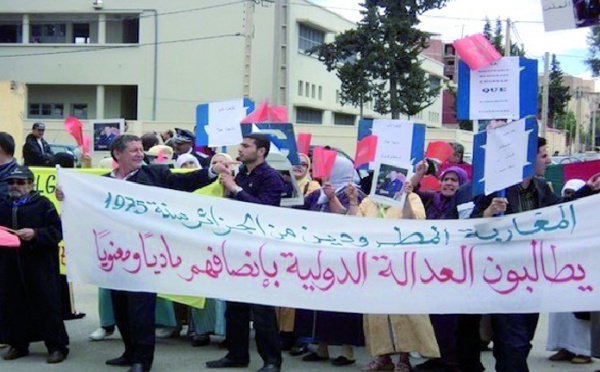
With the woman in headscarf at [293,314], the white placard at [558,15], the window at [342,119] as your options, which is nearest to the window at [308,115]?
the window at [342,119]

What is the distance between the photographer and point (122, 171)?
7.43m

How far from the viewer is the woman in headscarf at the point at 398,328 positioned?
7.11 meters

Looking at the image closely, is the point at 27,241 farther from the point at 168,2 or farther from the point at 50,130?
the point at 168,2

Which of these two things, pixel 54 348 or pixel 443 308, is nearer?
pixel 443 308

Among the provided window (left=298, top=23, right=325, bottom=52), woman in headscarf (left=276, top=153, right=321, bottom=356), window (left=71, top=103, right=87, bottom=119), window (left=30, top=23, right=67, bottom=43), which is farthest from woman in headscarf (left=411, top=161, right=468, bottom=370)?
window (left=30, top=23, right=67, bottom=43)

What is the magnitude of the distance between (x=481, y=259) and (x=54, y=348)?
361 centimetres

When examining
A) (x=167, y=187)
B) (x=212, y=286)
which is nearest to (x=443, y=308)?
(x=212, y=286)

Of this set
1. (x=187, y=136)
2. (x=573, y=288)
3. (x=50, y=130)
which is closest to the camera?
(x=573, y=288)

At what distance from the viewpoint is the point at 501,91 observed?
6.30 meters

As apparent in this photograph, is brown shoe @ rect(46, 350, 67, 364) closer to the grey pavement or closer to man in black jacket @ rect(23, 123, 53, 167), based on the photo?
the grey pavement

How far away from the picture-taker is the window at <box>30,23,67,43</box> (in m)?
47.1

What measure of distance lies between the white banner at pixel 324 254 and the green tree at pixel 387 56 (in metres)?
35.8

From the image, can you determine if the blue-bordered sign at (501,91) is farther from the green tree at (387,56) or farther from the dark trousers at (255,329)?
the green tree at (387,56)

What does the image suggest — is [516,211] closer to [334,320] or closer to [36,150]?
[334,320]
